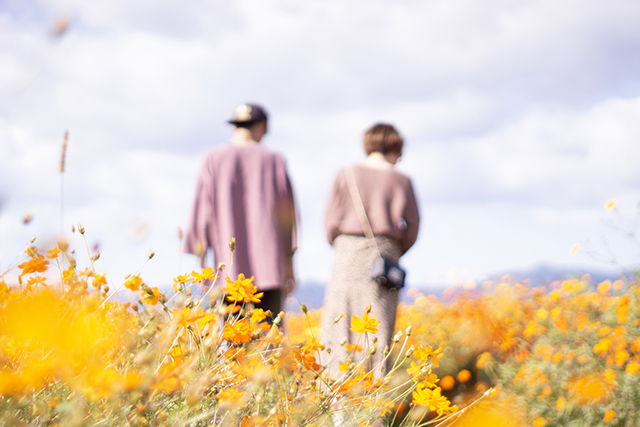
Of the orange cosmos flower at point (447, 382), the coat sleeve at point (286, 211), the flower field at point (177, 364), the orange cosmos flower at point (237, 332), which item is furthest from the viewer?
the coat sleeve at point (286, 211)

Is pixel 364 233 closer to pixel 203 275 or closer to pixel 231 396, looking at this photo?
pixel 203 275

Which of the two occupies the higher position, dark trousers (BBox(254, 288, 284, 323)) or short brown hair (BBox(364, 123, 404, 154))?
short brown hair (BBox(364, 123, 404, 154))

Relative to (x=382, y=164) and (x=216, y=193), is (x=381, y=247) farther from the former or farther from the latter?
(x=216, y=193)

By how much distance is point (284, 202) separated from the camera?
3.05 m

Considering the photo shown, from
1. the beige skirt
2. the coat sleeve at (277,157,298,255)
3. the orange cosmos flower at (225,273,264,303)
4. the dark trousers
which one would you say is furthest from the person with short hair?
the orange cosmos flower at (225,273,264,303)

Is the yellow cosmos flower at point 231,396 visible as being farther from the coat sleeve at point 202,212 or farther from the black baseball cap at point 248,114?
the black baseball cap at point 248,114

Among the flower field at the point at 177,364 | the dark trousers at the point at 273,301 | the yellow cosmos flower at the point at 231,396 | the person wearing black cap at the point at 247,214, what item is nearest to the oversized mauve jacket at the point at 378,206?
the person wearing black cap at the point at 247,214

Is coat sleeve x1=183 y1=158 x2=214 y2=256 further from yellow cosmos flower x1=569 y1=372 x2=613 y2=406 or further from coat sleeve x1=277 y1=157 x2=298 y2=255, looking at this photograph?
yellow cosmos flower x1=569 y1=372 x2=613 y2=406

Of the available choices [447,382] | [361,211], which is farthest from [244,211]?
[447,382]

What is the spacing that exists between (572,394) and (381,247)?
1.83 m

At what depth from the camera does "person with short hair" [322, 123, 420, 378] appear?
2.98m

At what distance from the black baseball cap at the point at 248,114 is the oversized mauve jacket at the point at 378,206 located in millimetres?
609

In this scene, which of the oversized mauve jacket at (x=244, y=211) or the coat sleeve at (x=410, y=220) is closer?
the oversized mauve jacket at (x=244, y=211)

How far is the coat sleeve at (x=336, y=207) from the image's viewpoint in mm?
3082
